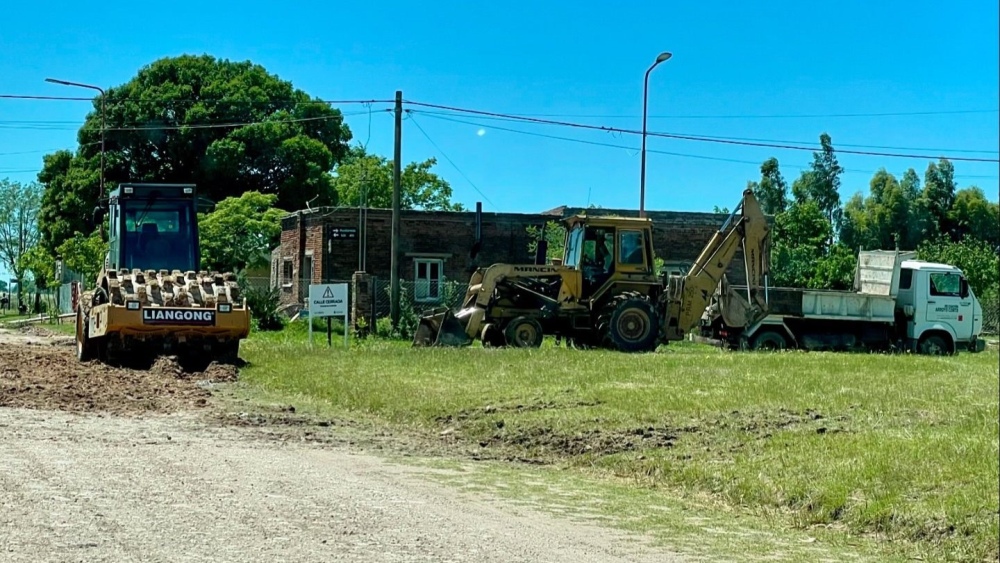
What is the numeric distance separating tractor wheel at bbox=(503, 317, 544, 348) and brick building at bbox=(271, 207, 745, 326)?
14.1 meters

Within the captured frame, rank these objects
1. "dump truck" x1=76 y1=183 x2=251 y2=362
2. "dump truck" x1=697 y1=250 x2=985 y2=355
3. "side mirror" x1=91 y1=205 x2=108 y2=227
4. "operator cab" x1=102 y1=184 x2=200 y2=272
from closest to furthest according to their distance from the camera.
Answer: "dump truck" x1=76 y1=183 x2=251 y2=362
"operator cab" x1=102 y1=184 x2=200 y2=272
"side mirror" x1=91 y1=205 x2=108 y2=227
"dump truck" x1=697 y1=250 x2=985 y2=355

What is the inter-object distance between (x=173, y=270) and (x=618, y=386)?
10160 mm

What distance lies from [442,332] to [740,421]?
13.5 meters

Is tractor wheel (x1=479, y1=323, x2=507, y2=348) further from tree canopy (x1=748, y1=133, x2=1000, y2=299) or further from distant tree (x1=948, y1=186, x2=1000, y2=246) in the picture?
distant tree (x1=948, y1=186, x2=1000, y2=246)

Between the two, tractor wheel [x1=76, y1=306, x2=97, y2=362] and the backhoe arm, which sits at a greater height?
the backhoe arm

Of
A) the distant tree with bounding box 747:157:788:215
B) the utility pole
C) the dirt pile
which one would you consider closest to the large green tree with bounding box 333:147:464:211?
the distant tree with bounding box 747:157:788:215

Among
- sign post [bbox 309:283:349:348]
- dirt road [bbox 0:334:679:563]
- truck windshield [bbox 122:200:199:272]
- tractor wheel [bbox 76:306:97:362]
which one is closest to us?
dirt road [bbox 0:334:679:563]

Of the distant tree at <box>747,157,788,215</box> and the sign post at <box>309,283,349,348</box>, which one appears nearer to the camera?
the sign post at <box>309,283,349,348</box>

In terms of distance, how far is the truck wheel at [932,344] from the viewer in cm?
2936

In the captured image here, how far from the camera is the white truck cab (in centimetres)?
2923

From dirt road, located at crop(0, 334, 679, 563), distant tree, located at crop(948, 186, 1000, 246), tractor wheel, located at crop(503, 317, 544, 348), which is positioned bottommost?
dirt road, located at crop(0, 334, 679, 563)

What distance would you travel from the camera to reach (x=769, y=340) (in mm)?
29125

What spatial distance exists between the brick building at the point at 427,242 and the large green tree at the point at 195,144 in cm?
1276

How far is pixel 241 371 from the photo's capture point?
20.4 metres
